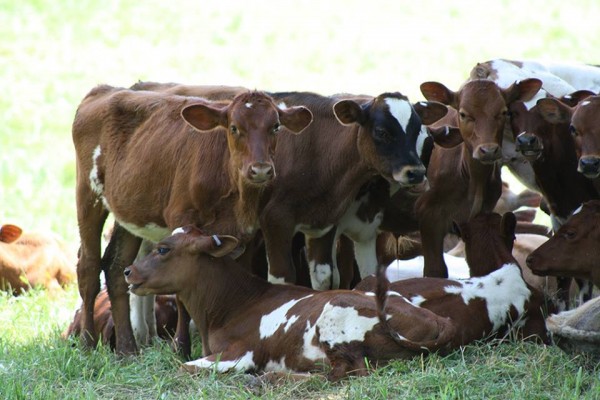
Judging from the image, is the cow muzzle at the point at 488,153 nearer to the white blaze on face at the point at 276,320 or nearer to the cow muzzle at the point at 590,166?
the cow muzzle at the point at 590,166

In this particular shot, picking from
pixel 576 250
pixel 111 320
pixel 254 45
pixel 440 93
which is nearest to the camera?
pixel 576 250

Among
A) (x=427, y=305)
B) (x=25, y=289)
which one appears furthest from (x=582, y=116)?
(x=25, y=289)

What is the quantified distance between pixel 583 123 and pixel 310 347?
7.97 feet

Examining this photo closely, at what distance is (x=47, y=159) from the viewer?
63.2 ft

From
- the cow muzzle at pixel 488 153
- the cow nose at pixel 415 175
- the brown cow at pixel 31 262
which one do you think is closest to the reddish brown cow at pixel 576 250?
the cow muzzle at pixel 488 153

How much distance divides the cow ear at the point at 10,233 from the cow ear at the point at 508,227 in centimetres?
536

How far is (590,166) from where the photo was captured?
8.17 meters

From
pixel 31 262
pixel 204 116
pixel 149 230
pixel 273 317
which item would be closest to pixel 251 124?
pixel 204 116

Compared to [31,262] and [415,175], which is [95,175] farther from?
[31,262]

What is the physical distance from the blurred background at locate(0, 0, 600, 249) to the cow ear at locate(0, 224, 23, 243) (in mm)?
7056

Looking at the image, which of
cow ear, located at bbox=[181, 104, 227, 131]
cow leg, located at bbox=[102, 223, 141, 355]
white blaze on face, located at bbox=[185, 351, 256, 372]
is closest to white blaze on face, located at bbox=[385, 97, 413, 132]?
cow ear, located at bbox=[181, 104, 227, 131]

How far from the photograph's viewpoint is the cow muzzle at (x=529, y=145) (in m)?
8.70

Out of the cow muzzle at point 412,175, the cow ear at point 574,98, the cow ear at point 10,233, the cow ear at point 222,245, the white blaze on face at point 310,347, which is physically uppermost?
the cow ear at point 574,98

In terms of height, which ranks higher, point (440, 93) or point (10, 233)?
point (440, 93)
